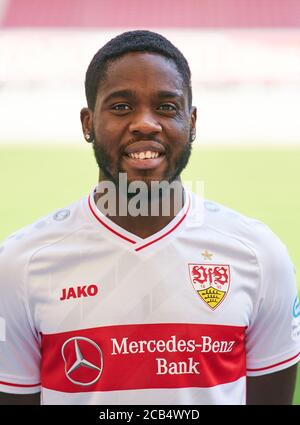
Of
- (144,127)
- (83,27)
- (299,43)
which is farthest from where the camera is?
(83,27)

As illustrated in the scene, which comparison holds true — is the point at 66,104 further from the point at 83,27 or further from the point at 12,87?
the point at 83,27

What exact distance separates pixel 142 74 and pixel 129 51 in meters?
0.10

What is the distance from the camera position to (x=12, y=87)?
13.2 metres

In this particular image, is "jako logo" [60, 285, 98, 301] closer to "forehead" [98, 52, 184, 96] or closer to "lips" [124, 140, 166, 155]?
"lips" [124, 140, 166, 155]

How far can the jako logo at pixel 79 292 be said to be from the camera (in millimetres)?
2135

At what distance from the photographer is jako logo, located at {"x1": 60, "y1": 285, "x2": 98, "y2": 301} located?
2.13m

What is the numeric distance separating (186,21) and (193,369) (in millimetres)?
14407

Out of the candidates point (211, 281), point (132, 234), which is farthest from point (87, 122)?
point (211, 281)

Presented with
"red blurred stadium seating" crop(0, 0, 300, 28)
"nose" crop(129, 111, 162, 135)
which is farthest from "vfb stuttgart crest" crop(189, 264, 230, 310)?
"red blurred stadium seating" crop(0, 0, 300, 28)

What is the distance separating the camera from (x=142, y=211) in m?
2.21

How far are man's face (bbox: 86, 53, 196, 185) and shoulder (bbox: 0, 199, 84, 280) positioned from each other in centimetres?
25

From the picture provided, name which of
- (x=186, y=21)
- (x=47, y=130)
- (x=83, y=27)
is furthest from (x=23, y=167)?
(x=186, y=21)

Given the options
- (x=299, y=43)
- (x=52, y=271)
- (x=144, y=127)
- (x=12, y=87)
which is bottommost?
(x=52, y=271)

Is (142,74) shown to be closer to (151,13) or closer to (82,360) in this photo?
(82,360)
